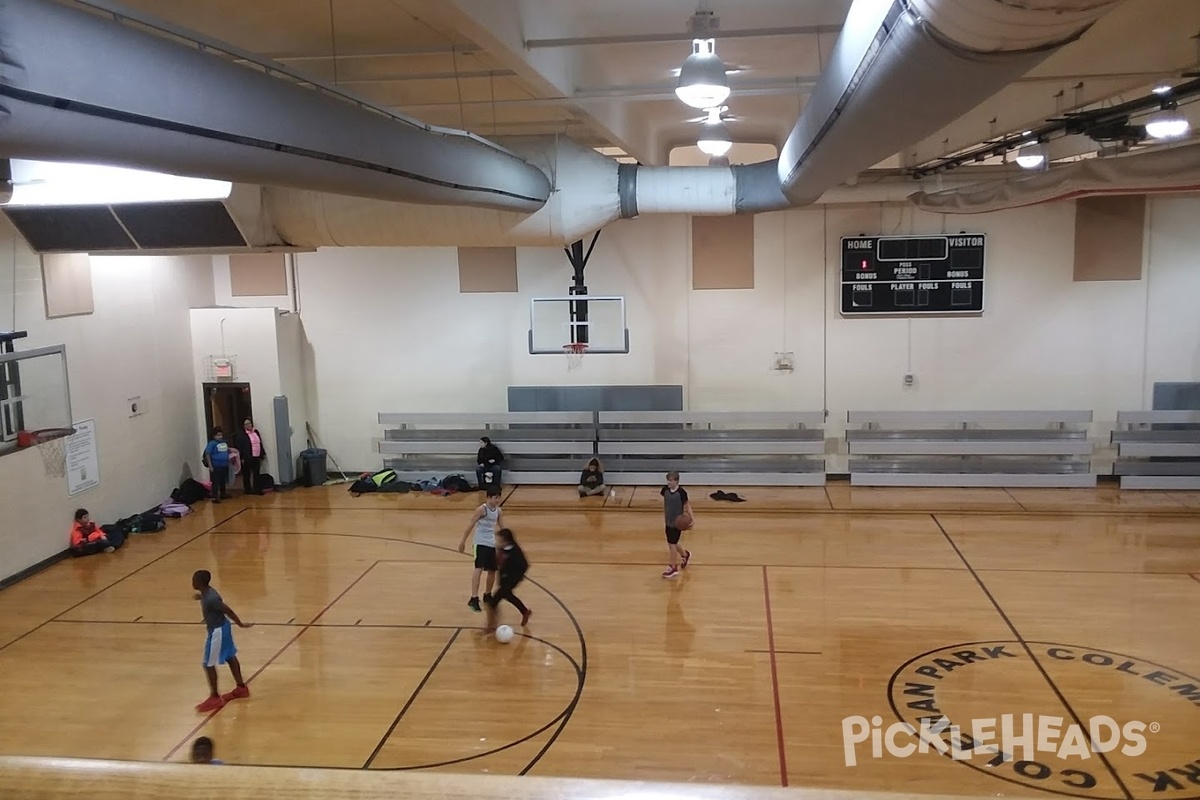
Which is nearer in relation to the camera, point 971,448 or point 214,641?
point 214,641

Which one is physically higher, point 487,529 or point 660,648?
point 487,529

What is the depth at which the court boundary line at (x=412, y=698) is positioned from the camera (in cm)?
708

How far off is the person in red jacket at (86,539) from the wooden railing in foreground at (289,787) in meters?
13.4

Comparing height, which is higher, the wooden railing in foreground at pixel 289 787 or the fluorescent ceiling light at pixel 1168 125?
the fluorescent ceiling light at pixel 1168 125

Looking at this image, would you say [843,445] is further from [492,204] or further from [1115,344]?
[492,204]

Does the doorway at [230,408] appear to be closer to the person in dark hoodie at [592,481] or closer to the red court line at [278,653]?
the person in dark hoodie at [592,481]

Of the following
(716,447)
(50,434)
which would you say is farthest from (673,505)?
(50,434)

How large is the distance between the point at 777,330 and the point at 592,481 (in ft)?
13.6

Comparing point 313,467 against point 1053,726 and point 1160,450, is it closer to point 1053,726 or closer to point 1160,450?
point 1053,726

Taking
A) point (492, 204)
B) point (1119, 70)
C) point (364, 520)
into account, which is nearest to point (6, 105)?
point (492, 204)

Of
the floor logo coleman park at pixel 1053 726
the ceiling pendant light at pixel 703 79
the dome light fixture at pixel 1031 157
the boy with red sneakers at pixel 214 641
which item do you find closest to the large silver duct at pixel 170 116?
the ceiling pendant light at pixel 703 79

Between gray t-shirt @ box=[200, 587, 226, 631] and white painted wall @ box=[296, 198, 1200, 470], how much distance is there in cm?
869

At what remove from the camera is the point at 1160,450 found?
14.4 m

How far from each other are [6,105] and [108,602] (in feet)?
30.3
